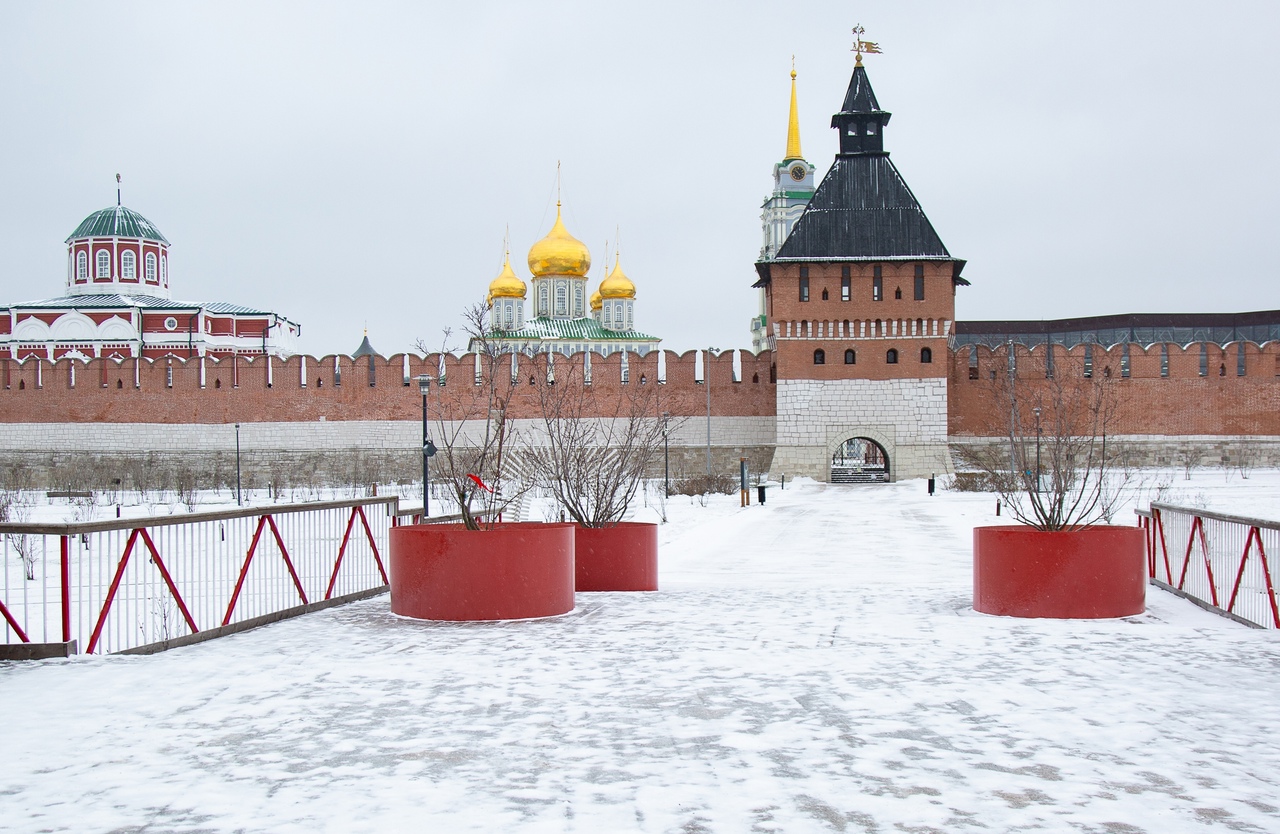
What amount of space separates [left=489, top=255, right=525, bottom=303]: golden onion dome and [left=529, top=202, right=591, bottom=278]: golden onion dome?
187 cm

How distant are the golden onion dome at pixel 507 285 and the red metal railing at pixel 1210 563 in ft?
173

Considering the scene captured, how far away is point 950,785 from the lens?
3721 mm

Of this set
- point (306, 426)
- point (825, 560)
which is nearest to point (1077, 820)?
point (825, 560)

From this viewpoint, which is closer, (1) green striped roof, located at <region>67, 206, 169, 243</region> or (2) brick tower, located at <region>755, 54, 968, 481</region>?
(2) brick tower, located at <region>755, 54, 968, 481</region>

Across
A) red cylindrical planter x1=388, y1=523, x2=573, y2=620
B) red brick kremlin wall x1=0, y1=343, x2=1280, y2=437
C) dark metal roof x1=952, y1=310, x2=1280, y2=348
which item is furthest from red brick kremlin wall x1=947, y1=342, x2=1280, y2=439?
red cylindrical planter x1=388, y1=523, x2=573, y2=620

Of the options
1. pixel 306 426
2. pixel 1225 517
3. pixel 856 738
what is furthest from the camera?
pixel 306 426

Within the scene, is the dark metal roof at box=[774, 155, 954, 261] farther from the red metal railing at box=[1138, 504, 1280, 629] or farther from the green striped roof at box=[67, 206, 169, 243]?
the green striped roof at box=[67, 206, 169, 243]

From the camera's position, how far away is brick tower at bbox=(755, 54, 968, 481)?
3078cm

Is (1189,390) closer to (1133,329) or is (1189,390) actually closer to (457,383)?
(457,383)

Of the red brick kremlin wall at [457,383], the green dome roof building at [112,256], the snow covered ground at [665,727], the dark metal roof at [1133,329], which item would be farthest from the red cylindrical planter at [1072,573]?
the green dome roof building at [112,256]

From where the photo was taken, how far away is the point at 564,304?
61531mm

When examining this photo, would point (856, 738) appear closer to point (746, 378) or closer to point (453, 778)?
point (453, 778)

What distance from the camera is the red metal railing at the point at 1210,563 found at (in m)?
7.57

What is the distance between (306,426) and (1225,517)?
98.5ft
